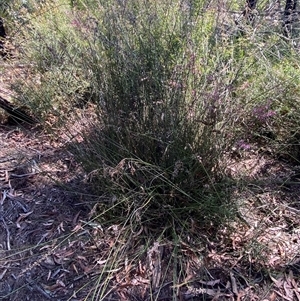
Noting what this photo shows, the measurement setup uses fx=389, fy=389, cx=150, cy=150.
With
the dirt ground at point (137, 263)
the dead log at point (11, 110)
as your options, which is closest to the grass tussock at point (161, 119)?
the dirt ground at point (137, 263)

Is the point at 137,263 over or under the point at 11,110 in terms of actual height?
under

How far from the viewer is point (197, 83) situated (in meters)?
2.31

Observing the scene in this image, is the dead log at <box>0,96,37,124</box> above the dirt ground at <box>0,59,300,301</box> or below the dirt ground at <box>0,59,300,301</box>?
above

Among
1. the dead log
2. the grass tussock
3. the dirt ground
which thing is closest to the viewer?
the dirt ground

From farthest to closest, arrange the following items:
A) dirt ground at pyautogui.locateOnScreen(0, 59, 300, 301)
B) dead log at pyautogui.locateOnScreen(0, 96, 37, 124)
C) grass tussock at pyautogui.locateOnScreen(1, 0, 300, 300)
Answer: dead log at pyautogui.locateOnScreen(0, 96, 37, 124)
grass tussock at pyautogui.locateOnScreen(1, 0, 300, 300)
dirt ground at pyautogui.locateOnScreen(0, 59, 300, 301)

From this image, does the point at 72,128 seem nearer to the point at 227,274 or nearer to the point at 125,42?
the point at 125,42

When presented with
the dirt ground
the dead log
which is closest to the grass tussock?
the dirt ground

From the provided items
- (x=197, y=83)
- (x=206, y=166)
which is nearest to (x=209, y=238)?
(x=206, y=166)

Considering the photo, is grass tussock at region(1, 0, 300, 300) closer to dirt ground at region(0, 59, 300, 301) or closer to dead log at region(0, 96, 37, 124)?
dirt ground at region(0, 59, 300, 301)

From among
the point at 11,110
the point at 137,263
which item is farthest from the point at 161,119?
the point at 11,110

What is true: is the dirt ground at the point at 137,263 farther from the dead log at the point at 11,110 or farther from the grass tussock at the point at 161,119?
the dead log at the point at 11,110

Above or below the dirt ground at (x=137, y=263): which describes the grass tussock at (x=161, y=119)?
above

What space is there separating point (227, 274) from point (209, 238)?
23cm

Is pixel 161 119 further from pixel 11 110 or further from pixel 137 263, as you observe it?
pixel 11 110
